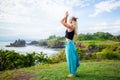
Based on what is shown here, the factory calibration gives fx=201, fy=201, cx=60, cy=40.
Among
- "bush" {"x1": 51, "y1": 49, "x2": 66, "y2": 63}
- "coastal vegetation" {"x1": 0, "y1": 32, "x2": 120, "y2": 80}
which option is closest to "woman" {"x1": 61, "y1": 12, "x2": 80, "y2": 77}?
"coastal vegetation" {"x1": 0, "y1": 32, "x2": 120, "y2": 80}

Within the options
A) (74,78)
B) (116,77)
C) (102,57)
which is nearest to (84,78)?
(74,78)

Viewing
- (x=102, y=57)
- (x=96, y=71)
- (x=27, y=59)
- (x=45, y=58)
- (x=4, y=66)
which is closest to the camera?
(x=96, y=71)

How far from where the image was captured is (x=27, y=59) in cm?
1189

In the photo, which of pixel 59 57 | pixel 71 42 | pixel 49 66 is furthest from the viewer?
pixel 59 57

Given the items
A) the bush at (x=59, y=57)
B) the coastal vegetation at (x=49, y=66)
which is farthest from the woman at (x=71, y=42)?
the bush at (x=59, y=57)

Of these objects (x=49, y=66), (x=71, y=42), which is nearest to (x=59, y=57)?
(x=49, y=66)

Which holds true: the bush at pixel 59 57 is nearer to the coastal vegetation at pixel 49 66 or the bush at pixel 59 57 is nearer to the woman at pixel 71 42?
the coastal vegetation at pixel 49 66

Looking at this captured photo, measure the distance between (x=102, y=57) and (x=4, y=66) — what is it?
734 centimetres

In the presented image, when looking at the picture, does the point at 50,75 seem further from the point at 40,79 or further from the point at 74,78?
the point at 74,78

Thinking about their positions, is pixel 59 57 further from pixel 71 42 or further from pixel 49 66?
pixel 71 42

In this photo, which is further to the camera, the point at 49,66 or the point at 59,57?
the point at 59,57

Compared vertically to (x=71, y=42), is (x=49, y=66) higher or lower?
lower

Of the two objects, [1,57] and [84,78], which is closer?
[84,78]

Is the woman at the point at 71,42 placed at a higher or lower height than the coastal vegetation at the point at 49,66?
higher
